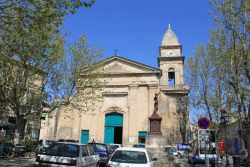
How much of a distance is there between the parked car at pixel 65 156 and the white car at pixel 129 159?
4.11ft

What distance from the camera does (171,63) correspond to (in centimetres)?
3534

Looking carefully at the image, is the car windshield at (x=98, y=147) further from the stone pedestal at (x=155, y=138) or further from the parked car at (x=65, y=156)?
the stone pedestal at (x=155, y=138)

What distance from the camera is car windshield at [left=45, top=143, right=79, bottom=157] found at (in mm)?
7254

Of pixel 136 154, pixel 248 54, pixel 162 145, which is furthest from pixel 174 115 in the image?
pixel 136 154

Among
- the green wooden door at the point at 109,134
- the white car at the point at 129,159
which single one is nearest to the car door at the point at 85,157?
the white car at the point at 129,159

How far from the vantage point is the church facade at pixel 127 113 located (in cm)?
2556

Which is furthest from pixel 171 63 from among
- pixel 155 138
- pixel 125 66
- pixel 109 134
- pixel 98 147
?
pixel 98 147

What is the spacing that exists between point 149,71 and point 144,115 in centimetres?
570

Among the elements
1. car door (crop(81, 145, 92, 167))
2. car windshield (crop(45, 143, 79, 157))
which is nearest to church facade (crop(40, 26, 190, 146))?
car door (crop(81, 145, 92, 167))

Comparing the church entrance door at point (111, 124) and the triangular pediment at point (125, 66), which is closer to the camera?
the church entrance door at point (111, 124)

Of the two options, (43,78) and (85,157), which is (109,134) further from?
(85,157)

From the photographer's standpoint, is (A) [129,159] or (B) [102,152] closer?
(A) [129,159]

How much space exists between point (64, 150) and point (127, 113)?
19.1 metres

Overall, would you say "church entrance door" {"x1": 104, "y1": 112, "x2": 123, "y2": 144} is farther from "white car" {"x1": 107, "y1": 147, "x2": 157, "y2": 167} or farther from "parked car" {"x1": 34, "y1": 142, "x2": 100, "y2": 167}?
"white car" {"x1": 107, "y1": 147, "x2": 157, "y2": 167}
